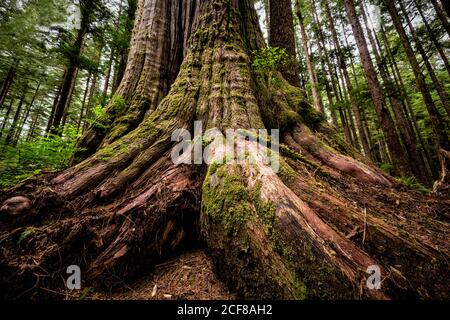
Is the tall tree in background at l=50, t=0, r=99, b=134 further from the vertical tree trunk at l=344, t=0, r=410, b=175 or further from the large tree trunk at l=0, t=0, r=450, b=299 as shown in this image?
the vertical tree trunk at l=344, t=0, r=410, b=175

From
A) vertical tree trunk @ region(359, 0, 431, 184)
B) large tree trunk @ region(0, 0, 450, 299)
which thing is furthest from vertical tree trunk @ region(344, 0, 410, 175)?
large tree trunk @ region(0, 0, 450, 299)

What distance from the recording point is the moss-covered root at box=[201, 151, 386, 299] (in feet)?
4.05

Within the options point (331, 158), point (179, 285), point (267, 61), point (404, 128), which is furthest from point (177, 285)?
point (404, 128)

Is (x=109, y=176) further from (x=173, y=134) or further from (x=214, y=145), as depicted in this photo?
(x=214, y=145)

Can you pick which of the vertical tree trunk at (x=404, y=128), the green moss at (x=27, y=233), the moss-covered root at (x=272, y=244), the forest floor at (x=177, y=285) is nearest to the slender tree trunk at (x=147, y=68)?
the green moss at (x=27, y=233)

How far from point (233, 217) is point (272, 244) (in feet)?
1.11

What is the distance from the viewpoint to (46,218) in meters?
1.95

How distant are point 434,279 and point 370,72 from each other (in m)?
7.75

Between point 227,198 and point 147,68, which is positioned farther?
point 147,68

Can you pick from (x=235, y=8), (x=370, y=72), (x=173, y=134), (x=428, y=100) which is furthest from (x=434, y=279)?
(x=428, y=100)

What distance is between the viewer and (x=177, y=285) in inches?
68.4

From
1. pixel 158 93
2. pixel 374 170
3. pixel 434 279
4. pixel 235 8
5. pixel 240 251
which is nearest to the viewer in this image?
pixel 434 279

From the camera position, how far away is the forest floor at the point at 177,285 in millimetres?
1630

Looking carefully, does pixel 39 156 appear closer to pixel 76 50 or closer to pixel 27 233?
pixel 27 233
